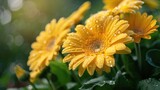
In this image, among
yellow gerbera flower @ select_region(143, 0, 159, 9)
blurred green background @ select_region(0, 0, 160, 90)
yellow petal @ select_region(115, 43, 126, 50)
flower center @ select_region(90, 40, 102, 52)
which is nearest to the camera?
yellow petal @ select_region(115, 43, 126, 50)

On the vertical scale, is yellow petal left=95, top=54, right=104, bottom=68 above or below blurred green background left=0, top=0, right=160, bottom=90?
below

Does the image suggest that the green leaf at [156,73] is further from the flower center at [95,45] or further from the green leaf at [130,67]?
the flower center at [95,45]

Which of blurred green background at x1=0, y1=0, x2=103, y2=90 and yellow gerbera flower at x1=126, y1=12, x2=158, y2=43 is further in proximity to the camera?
blurred green background at x1=0, y1=0, x2=103, y2=90

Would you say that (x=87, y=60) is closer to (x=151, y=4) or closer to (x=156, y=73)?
(x=156, y=73)

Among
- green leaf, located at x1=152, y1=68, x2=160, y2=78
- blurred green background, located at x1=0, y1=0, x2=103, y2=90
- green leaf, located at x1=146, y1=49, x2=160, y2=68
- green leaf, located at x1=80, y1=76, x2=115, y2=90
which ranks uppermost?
blurred green background, located at x1=0, y1=0, x2=103, y2=90

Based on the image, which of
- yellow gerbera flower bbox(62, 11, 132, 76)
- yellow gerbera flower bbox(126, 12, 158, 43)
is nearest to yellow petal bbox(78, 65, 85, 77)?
yellow gerbera flower bbox(62, 11, 132, 76)

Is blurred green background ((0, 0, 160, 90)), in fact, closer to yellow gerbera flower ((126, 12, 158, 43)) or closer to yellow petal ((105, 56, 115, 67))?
yellow gerbera flower ((126, 12, 158, 43))

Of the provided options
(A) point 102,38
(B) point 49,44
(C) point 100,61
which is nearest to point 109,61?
(C) point 100,61
